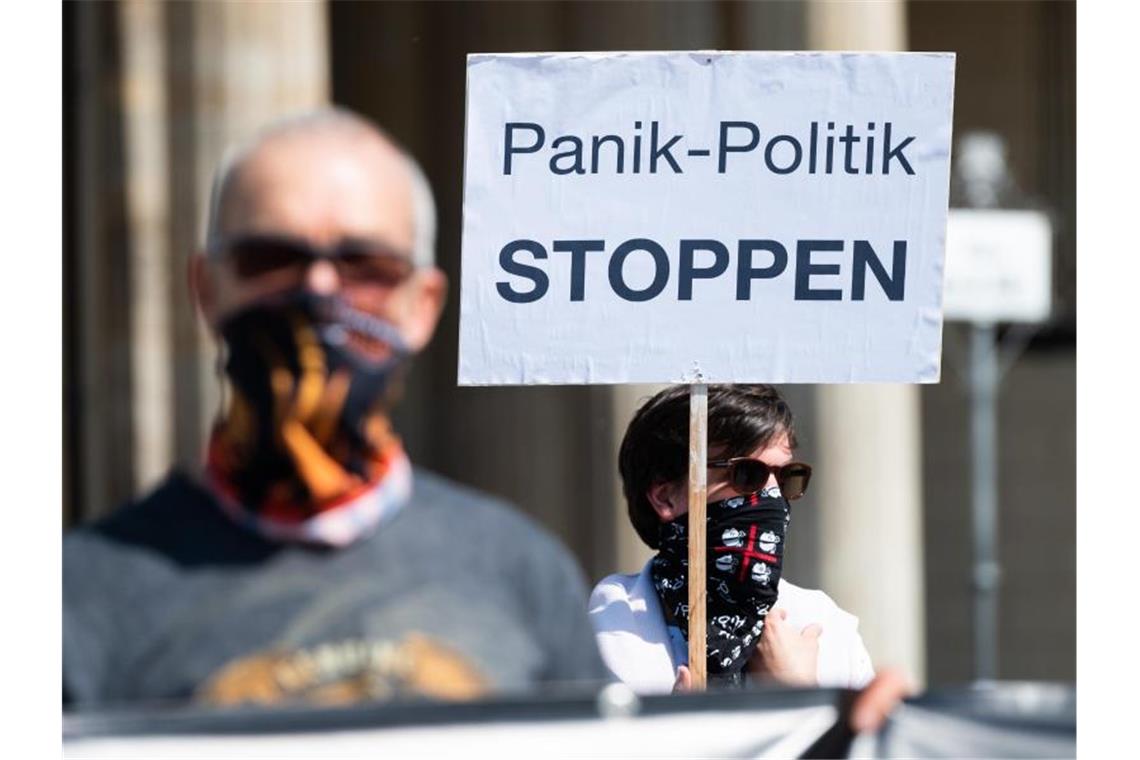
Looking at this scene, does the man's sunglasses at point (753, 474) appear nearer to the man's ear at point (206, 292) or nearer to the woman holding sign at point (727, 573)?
the woman holding sign at point (727, 573)

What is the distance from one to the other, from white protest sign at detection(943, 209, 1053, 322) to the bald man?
352 cm

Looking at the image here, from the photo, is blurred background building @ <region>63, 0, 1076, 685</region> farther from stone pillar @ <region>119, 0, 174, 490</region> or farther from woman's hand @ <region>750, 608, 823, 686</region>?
woman's hand @ <region>750, 608, 823, 686</region>

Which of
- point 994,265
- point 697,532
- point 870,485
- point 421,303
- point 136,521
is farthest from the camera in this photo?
point 994,265

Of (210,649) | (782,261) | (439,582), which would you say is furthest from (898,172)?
(210,649)

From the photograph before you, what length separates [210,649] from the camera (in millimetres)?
3107

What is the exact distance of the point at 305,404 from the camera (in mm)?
3549

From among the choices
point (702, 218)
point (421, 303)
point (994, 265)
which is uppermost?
point (994, 265)

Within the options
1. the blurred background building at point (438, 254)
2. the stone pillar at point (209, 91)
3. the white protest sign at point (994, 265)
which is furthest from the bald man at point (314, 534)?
the white protest sign at point (994, 265)

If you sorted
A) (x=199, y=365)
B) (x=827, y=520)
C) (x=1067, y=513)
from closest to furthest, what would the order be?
(x=199, y=365) < (x=827, y=520) < (x=1067, y=513)

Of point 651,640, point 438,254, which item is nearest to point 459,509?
point 651,640

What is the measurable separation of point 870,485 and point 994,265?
1.36 m

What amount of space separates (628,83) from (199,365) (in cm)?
229

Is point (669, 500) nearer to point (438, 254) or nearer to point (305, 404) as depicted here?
point (305, 404)

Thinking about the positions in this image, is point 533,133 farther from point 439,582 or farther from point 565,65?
point 439,582
